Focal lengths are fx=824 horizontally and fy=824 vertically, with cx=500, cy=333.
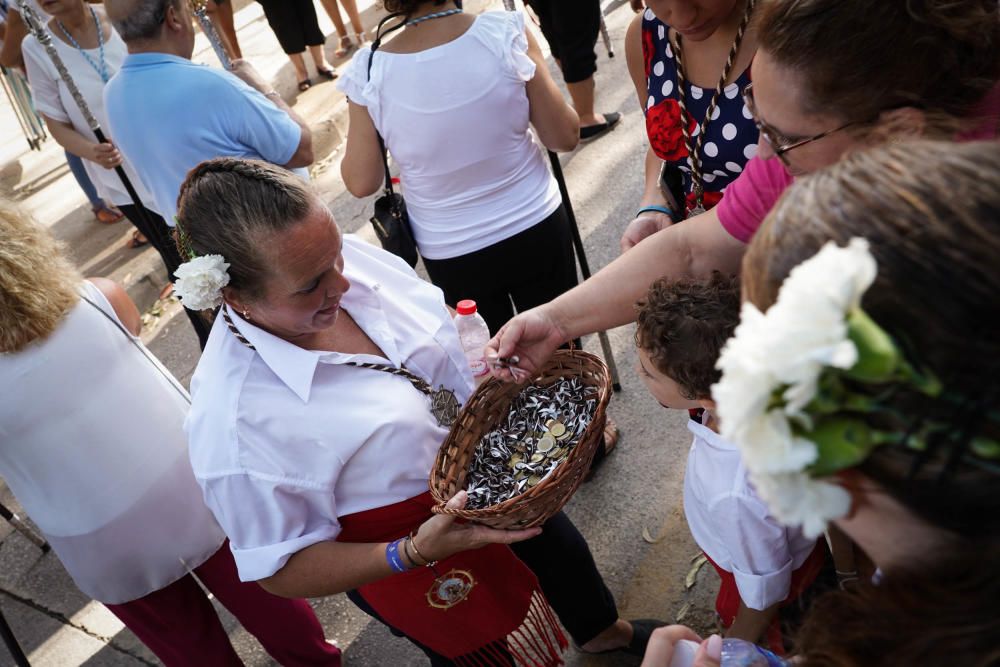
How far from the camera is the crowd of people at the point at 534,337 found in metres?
0.84

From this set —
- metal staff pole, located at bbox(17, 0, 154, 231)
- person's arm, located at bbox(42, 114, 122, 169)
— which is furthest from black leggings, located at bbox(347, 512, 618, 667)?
person's arm, located at bbox(42, 114, 122, 169)

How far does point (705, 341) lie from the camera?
1.81 metres

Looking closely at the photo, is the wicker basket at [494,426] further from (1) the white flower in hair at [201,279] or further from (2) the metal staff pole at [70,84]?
(2) the metal staff pole at [70,84]

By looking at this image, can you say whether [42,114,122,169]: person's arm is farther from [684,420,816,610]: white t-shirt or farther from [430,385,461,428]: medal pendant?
Answer: [684,420,816,610]: white t-shirt

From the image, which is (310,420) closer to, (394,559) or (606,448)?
(394,559)

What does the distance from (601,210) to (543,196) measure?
2021 mm

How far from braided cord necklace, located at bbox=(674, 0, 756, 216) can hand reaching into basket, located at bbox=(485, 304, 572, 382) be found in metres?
0.61

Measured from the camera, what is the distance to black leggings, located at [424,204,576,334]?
3096 millimetres

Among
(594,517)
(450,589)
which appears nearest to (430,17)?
(450,589)

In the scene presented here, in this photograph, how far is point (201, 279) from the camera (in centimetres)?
199

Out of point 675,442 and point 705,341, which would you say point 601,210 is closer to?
point 675,442

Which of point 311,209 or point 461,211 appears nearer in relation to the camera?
point 311,209

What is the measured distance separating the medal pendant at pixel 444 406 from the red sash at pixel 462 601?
0.71 ft

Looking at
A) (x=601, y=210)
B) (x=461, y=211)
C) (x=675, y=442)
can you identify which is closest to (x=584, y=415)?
(x=461, y=211)
